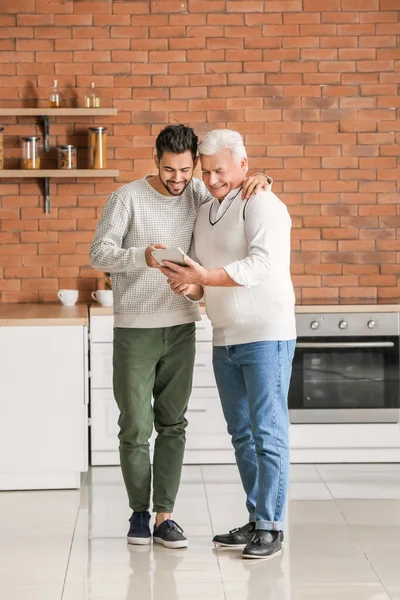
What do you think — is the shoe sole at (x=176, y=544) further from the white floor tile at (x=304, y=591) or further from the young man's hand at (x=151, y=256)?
the young man's hand at (x=151, y=256)

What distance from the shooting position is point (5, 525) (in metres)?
3.79

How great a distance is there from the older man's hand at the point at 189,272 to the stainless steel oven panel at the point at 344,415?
1.86 m

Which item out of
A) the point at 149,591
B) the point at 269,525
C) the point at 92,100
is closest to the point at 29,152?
the point at 92,100

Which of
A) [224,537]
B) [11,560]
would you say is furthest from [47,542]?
[224,537]

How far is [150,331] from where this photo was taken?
3.38 meters

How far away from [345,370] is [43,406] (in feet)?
4.98

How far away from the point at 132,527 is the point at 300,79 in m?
2.83

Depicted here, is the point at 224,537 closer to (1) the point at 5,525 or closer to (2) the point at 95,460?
(1) the point at 5,525

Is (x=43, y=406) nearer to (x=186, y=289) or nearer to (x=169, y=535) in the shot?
(x=169, y=535)

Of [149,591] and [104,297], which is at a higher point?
[104,297]

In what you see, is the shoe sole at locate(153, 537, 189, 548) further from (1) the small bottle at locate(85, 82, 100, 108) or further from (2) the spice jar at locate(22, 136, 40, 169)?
(1) the small bottle at locate(85, 82, 100, 108)

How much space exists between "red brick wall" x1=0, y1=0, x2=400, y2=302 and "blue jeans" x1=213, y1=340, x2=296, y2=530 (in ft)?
6.70

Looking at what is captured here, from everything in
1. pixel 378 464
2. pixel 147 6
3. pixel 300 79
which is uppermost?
pixel 147 6

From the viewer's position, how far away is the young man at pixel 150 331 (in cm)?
332
